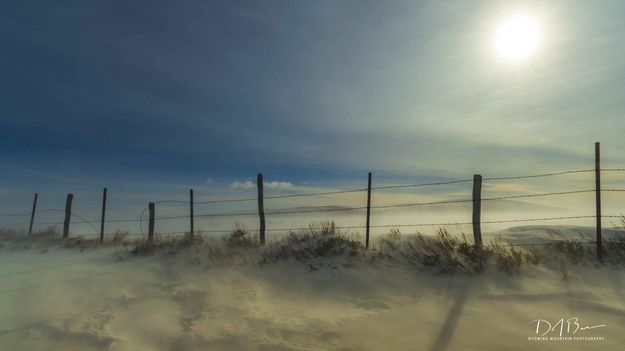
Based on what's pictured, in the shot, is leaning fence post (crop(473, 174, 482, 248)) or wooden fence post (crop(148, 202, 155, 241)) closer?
leaning fence post (crop(473, 174, 482, 248))

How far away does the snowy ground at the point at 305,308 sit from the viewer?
3.95m

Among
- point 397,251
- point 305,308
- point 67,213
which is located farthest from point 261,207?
point 67,213

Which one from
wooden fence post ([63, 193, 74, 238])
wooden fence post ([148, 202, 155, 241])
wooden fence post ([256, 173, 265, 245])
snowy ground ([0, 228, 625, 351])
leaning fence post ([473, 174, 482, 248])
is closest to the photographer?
snowy ground ([0, 228, 625, 351])

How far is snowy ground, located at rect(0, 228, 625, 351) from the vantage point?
3.95 metres

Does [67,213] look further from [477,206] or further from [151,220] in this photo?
[477,206]

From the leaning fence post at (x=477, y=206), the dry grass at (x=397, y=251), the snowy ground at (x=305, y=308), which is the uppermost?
the leaning fence post at (x=477, y=206)

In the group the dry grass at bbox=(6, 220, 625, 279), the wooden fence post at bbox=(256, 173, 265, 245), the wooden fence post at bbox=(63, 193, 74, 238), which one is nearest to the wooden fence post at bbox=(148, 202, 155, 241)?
the dry grass at bbox=(6, 220, 625, 279)

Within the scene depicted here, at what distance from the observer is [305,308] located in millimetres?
5293

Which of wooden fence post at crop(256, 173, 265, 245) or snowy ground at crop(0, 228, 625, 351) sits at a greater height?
wooden fence post at crop(256, 173, 265, 245)

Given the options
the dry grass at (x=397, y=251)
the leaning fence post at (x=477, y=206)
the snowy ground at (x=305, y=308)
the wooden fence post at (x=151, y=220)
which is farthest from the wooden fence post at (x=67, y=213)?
the leaning fence post at (x=477, y=206)

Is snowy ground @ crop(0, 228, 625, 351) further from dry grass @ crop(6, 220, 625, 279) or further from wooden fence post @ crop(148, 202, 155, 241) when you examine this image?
wooden fence post @ crop(148, 202, 155, 241)

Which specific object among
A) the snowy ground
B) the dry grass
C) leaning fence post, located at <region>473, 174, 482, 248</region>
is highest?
leaning fence post, located at <region>473, 174, 482, 248</region>

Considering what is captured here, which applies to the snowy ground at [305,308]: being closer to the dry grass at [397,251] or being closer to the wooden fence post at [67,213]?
the dry grass at [397,251]

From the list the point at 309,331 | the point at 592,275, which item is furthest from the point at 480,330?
the point at 592,275
